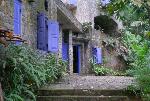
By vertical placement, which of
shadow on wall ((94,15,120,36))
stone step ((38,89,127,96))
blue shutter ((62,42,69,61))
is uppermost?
shadow on wall ((94,15,120,36))

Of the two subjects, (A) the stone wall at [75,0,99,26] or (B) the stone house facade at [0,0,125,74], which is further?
(A) the stone wall at [75,0,99,26]

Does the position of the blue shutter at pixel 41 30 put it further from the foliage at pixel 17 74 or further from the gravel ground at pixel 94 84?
the foliage at pixel 17 74

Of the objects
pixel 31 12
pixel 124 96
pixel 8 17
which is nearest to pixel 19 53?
pixel 8 17

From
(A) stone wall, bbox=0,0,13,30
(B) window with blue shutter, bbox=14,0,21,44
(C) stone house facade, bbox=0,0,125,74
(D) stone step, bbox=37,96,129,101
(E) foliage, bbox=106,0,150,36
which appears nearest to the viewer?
(E) foliage, bbox=106,0,150,36

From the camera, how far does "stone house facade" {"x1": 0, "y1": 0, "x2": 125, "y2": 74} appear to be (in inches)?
352

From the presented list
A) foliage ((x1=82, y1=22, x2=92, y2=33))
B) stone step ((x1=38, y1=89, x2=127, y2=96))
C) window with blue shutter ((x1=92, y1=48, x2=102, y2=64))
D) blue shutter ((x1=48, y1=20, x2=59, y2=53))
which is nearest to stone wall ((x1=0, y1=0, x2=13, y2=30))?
stone step ((x1=38, y1=89, x2=127, y2=96))

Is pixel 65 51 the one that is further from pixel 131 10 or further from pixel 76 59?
pixel 131 10

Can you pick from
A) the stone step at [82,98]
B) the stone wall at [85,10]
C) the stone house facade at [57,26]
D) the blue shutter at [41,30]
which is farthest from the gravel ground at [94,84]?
the stone wall at [85,10]

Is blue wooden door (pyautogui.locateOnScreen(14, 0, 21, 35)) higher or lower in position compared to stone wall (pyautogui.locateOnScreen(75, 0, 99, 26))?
lower

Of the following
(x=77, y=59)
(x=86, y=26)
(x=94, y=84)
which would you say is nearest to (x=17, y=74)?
(x=94, y=84)

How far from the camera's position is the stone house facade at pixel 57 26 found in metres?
8.94

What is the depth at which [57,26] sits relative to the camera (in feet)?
39.3

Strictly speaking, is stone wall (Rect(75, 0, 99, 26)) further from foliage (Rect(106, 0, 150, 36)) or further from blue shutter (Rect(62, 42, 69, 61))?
foliage (Rect(106, 0, 150, 36))

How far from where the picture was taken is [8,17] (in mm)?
8359
